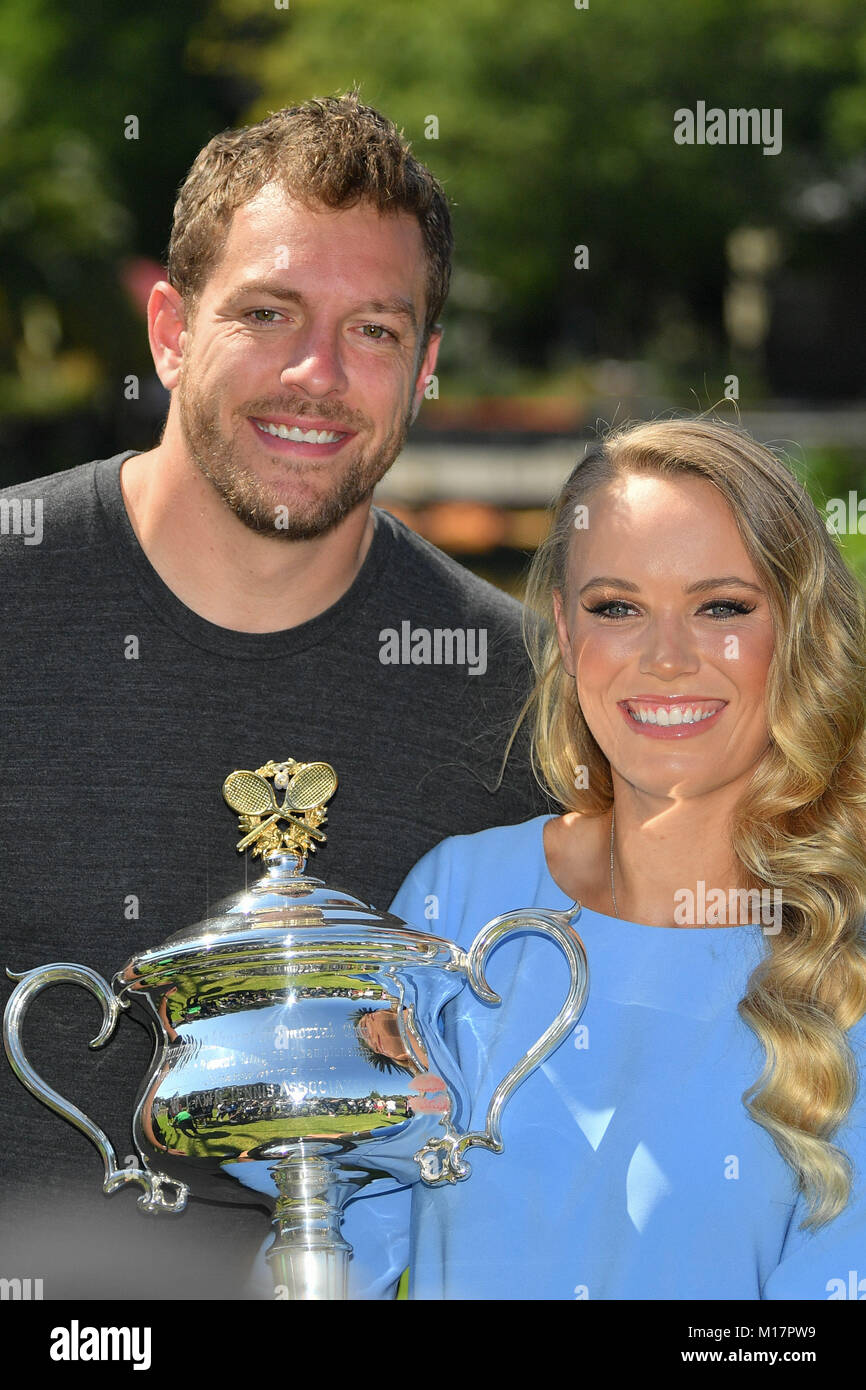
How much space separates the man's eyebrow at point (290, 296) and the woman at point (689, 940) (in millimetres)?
425

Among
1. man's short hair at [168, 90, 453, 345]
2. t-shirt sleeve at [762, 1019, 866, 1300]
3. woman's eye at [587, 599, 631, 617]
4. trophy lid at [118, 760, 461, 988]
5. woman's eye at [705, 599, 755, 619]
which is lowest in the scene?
t-shirt sleeve at [762, 1019, 866, 1300]

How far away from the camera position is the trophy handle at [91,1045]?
7.02ft

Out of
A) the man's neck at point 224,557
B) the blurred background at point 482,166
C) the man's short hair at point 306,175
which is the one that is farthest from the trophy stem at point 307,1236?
the blurred background at point 482,166

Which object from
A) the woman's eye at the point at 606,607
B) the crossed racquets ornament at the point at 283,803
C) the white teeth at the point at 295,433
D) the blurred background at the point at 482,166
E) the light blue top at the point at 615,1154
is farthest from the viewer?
the blurred background at the point at 482,166

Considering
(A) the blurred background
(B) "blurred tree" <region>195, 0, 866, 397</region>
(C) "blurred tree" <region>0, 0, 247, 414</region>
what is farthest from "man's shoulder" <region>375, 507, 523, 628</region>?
(B) "blurred tree" <region>195, 0, 866, 397</region>

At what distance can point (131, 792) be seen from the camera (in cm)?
278

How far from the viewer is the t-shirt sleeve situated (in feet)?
7.24

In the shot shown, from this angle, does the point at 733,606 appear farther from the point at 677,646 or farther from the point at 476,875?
the point at 476,875

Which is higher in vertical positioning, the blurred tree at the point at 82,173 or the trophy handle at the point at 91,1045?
the blurred tree at the point at 82,173

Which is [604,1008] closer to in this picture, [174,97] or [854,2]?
[854,2]

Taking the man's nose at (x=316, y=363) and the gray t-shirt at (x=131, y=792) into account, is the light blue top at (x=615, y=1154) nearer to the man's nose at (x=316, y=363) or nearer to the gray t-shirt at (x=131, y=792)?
the gray t-shirt at (x=131, y=792)

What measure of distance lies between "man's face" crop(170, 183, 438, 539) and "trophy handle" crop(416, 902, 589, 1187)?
2.94 feet

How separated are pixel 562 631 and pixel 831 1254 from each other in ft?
3.36

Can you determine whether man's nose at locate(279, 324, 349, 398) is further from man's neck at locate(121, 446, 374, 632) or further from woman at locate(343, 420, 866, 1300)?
woman at locate(343, 420, 866, 1300)
